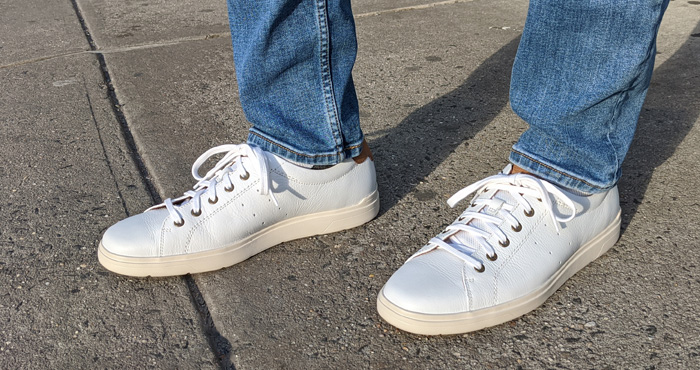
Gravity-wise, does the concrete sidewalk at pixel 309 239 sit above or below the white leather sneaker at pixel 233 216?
below

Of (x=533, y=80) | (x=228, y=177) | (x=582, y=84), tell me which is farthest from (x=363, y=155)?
(x=582, y=84)

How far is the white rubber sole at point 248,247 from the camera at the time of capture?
155cm

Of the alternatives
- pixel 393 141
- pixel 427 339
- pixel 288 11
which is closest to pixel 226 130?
pixel 393 141

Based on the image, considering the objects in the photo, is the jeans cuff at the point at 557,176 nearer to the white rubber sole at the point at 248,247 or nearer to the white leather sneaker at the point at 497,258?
the white leather sneaker at the point at 497,258

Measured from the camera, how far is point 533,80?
1492 mm

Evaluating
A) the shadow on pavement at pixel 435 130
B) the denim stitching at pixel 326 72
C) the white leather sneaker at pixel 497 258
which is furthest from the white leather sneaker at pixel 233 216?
the white leather sneaker at pixel 497 258

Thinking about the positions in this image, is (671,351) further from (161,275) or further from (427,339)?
(161,275)

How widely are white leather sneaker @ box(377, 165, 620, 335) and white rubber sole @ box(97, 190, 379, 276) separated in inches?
12.6

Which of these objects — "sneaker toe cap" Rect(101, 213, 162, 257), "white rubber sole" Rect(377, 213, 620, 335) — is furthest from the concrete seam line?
"white rubber sole" Rect(377, 213, 620, 335)

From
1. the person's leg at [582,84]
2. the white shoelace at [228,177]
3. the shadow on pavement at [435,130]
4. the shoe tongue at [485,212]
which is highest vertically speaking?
the person's leg at [582,84]

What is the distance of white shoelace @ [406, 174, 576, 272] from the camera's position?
1.42 m

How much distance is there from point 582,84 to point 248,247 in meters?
0.88

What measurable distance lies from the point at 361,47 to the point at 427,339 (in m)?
1.98

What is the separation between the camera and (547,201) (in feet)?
4.72
